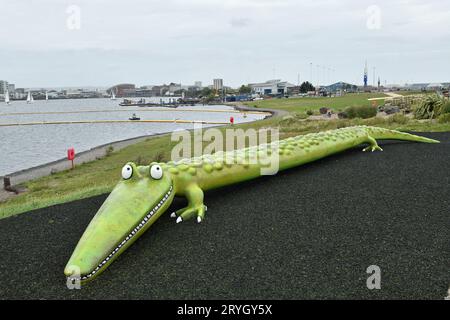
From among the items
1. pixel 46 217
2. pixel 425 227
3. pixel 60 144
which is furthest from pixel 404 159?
pixel 60 144

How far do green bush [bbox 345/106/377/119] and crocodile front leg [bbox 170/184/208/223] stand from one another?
1137 inches

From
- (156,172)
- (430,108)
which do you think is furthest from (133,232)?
(430,108)

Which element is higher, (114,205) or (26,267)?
(114,205)

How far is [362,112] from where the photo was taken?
34281 millimetres

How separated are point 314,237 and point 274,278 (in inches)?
61.4

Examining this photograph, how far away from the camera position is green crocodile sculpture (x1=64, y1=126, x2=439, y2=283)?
18.5ft

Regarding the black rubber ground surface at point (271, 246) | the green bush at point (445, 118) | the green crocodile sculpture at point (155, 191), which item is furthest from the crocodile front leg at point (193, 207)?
the green bush at point (445, 118)

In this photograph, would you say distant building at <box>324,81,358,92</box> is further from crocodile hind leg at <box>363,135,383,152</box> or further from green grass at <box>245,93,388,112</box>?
crocodile hind leg at <box>363,135,383,152</box>

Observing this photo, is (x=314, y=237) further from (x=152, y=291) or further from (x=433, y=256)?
(x=152, y=291)

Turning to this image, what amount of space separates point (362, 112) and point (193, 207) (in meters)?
29.9

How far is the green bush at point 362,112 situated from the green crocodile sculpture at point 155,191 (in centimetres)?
2388

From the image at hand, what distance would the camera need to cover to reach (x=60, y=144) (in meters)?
45.8

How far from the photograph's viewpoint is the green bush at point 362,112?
3372 centimetres

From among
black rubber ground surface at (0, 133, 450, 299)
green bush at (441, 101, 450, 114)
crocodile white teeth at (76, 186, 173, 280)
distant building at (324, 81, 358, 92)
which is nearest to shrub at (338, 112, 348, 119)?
green bush at (441, 101, 450, 114)
